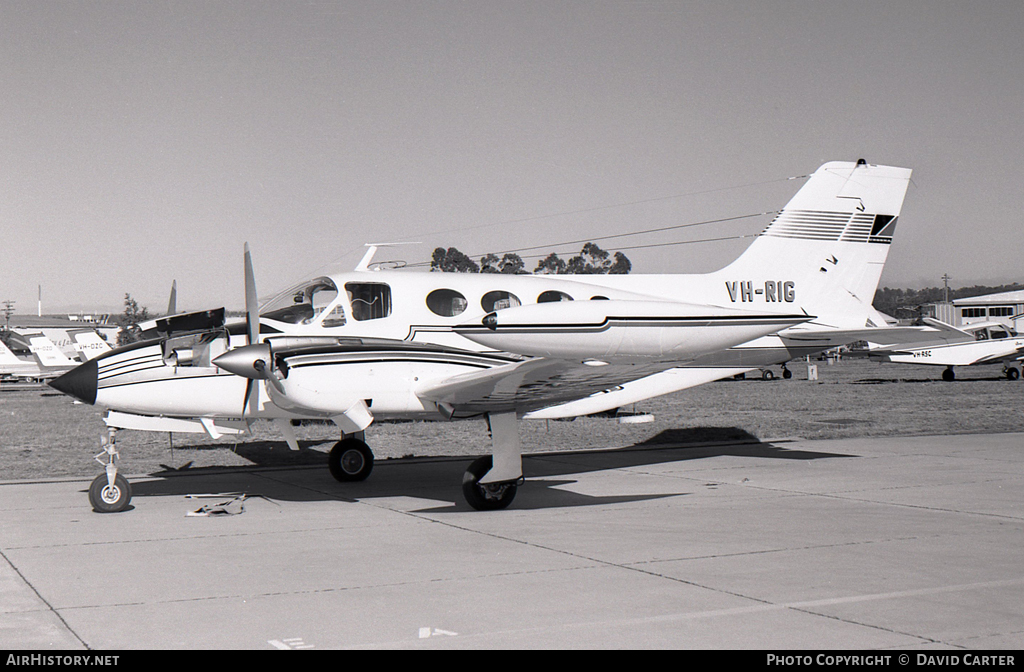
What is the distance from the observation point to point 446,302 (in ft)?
35.2

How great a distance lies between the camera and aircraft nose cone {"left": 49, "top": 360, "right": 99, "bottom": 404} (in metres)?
9.43

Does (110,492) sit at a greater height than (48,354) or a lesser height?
lesser

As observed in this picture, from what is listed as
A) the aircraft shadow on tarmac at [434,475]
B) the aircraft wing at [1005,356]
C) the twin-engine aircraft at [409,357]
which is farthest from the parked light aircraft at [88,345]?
the aircraft wing at [1005,356]

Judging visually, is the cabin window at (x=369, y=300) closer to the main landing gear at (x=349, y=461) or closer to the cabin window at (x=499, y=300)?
the cabin window at (x=499, y=300)

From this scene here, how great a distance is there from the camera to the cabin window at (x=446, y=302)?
10633mm

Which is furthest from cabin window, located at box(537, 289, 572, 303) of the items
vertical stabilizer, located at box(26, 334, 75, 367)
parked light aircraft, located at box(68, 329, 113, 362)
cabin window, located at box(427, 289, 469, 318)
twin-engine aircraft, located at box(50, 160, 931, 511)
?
parked light aircraft, located at box(68, 329, 113, 362)

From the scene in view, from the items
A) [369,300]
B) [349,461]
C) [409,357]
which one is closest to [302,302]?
[369,300]

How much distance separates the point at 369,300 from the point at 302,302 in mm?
770

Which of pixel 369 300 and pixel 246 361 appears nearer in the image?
pixel 246 361

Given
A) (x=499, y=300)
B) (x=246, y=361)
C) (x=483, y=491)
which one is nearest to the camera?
(x=246, y=361)

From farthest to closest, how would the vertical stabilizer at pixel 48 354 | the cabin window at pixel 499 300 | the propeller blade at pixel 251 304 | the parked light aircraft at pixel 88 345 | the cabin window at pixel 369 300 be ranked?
the parked light aircraft at pixel 88 345 → the vertical stabilizer at pixel 48 354 → the cabin window at pixel 499 300 → the cabin window at pixel 369 300 → the propeller blade at pixel 251 304

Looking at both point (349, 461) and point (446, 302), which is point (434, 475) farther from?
point (446, 302)

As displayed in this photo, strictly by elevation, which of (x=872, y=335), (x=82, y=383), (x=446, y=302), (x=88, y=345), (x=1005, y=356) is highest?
(x=446, y=302)

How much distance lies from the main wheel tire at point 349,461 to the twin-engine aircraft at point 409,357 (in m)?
0.01
